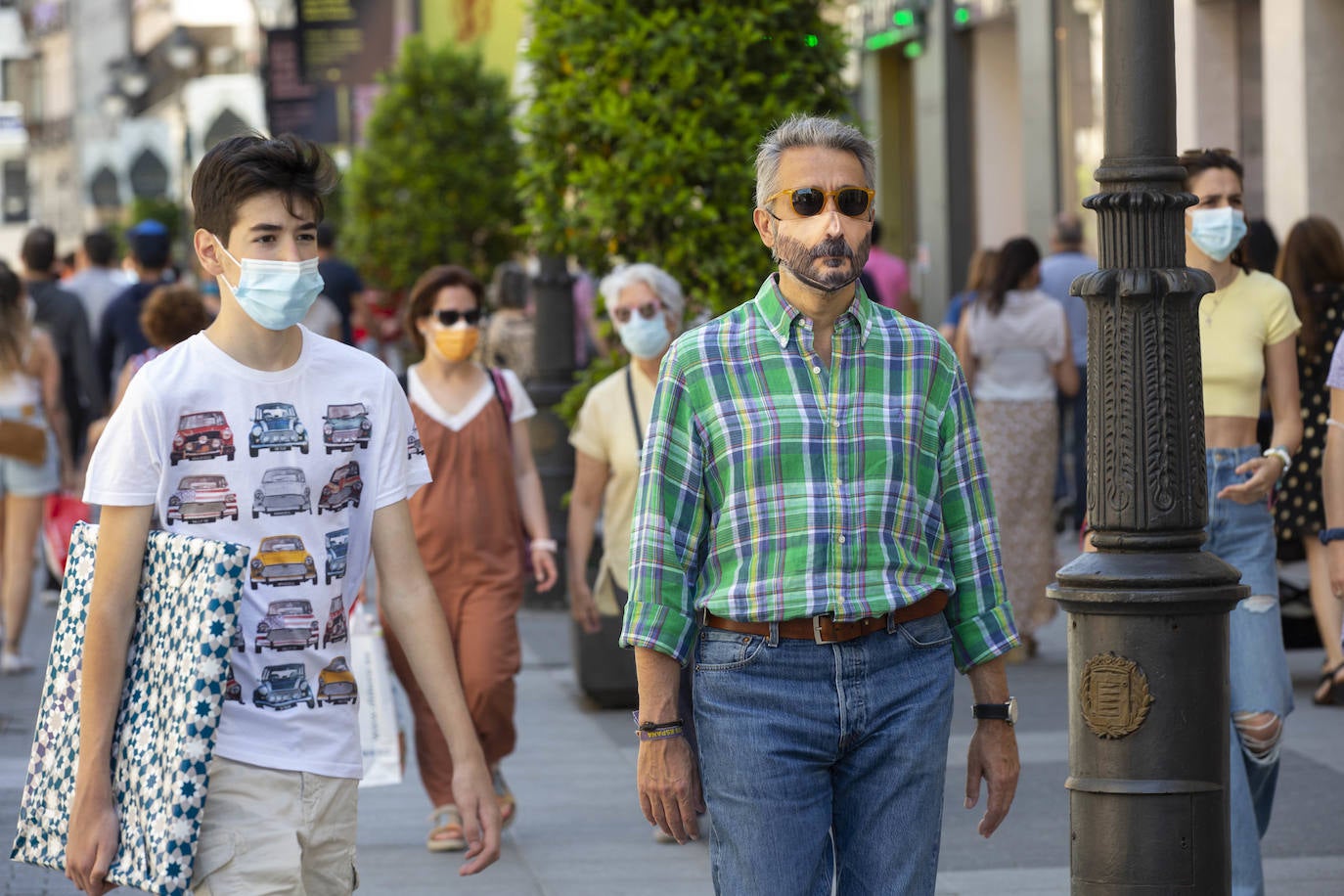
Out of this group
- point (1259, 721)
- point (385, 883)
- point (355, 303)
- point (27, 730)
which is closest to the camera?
point (1259, 721)

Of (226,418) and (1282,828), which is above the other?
(226,418)

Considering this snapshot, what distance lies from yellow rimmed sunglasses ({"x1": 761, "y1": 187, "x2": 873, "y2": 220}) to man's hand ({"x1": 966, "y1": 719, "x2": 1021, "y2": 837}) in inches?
35.7

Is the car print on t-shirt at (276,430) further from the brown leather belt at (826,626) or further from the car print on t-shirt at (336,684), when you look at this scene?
the brown leather belt at (826,626)

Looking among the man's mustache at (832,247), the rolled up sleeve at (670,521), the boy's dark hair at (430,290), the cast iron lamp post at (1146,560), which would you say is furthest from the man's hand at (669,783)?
the boy's dark hair at (430,290)

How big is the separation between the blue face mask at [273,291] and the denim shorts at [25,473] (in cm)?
722

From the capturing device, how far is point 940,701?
3.83 meters

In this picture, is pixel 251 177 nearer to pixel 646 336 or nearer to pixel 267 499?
pixel 267 499

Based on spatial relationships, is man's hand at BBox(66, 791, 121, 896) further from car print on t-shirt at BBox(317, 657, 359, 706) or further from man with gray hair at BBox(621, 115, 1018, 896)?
man with gray hair at BBox(621, 115, 1018, 896)

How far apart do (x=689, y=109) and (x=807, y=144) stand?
5906mm

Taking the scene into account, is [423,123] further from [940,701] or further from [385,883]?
[940,701]

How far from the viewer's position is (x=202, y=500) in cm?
377

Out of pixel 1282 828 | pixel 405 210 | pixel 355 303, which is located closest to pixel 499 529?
pixel 1282 828

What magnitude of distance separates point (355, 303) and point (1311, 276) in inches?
307

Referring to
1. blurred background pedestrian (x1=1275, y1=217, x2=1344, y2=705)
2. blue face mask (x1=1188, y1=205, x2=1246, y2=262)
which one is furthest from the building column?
blue face mask (x1=1188, y1=205, x2=1246, y2=262)
